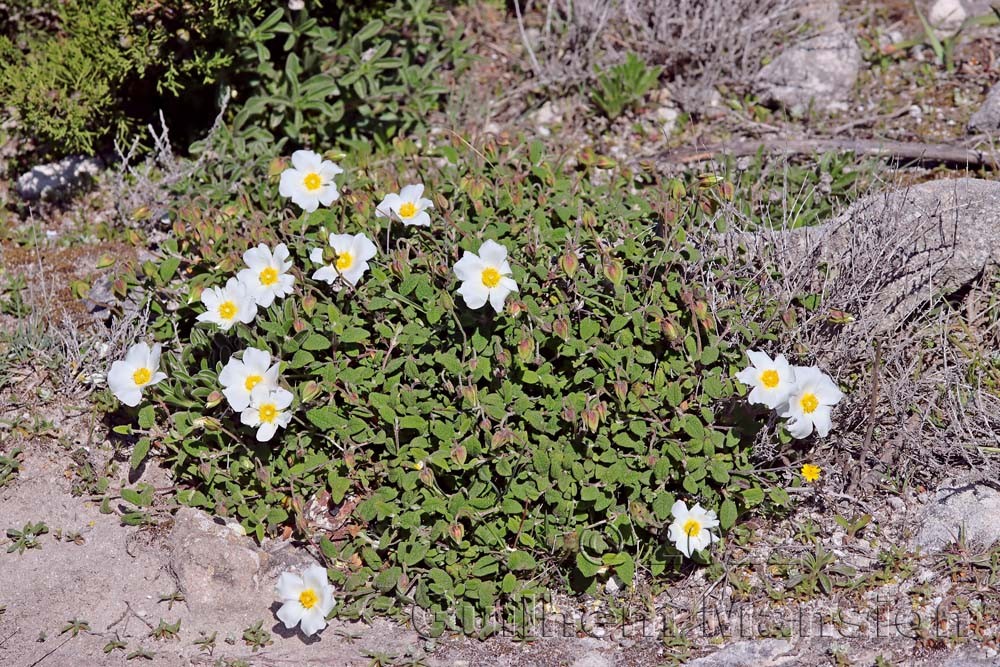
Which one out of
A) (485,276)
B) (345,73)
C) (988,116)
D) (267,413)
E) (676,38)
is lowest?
(267,413)

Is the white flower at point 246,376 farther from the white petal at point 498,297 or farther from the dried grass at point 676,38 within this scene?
the dried grass at point 676,38

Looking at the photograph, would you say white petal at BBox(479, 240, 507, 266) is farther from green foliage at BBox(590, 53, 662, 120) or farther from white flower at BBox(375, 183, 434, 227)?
green foliage at BBox(590, 53, 662, 120)

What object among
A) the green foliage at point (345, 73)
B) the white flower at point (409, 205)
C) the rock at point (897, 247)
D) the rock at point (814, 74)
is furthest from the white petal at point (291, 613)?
the rock at point (814, 74)

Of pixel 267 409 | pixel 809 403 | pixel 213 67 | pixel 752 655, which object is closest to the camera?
pixel 752 655

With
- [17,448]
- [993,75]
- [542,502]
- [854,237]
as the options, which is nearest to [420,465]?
[542,502]

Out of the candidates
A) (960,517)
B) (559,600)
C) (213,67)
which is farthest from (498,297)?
(213,67)

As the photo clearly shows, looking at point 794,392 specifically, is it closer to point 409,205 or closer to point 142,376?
point 409,205
